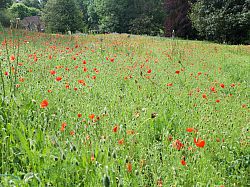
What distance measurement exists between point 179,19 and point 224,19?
24.4 ft

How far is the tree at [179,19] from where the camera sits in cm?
2928

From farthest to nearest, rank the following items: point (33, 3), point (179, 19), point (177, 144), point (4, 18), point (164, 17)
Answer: point (33, 3)
point (164, 17)
point (179, 19)
point (4, 18)
point (177, 144)

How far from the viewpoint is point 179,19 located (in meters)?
29.4

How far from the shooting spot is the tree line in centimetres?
2277

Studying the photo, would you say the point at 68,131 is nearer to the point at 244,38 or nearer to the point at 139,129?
the point at 139,129

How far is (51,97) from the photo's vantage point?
11.3 ft

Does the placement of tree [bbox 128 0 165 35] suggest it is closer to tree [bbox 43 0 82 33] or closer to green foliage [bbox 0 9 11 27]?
tree [bbox 43 0 82 33]

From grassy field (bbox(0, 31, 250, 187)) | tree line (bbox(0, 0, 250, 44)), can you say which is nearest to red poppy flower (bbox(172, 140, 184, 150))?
grassy field (bbox(0, 31, 250, 187))

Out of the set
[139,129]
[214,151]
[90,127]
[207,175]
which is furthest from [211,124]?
[90,127]

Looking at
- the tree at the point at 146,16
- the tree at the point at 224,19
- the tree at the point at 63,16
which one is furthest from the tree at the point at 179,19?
the tree at the point at 63,16

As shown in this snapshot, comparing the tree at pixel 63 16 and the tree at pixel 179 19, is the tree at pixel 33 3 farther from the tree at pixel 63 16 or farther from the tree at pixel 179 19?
the tree at pixel 179 19

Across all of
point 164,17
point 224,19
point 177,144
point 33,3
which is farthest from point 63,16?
point 33,3

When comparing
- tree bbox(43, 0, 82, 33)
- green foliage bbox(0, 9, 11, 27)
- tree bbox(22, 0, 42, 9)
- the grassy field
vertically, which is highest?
tree bbox(22, 0, 42, 9)

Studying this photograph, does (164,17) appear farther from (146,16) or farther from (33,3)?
(33,3)
